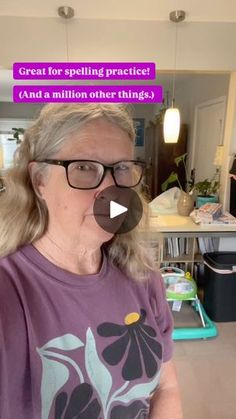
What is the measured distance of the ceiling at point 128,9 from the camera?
6.04 ft

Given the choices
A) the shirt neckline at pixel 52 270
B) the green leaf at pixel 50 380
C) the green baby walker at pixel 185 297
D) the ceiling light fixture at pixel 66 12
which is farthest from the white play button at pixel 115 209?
the ceiling light fixture at pixel 66 12

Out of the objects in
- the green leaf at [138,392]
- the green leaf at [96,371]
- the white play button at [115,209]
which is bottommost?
the green leaf at [138,392]

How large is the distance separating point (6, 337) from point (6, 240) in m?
0.19

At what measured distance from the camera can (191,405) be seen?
58.7 inches

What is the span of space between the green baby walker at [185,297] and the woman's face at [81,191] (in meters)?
1.60

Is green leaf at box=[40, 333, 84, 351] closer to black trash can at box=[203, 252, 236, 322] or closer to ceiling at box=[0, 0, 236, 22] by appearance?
black trash can at box=[203, 252, 236, 322]

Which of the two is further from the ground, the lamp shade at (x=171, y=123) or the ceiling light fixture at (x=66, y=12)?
the ceiling light fixture at (x=66, y=12)

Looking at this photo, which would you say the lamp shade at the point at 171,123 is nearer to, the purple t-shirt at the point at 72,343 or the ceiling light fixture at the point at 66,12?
the ceiling light fixture at the point at 66,12

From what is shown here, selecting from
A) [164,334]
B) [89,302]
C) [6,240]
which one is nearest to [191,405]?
[164,334]

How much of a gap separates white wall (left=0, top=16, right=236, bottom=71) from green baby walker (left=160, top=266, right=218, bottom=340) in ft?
5.31

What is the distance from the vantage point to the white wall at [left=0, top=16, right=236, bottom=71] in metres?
2.04

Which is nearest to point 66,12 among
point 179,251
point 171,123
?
point 171,123

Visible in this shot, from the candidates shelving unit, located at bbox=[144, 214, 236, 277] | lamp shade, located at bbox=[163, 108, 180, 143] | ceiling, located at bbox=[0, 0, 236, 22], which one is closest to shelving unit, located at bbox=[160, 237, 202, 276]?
shelving unit, located at bbox=[144, 214, 236, 277]

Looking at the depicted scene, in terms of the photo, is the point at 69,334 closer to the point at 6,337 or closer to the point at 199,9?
the point at 6,337
